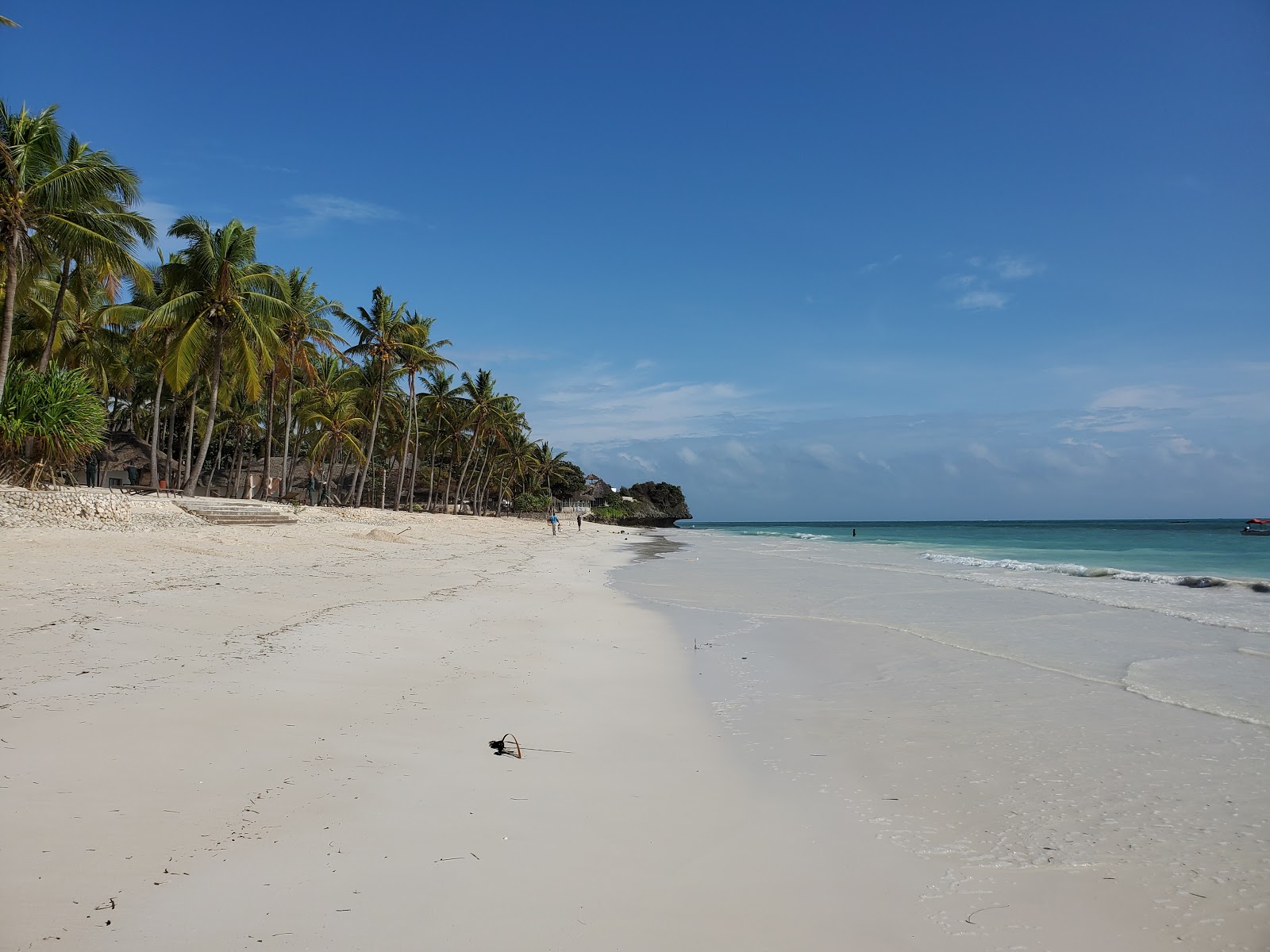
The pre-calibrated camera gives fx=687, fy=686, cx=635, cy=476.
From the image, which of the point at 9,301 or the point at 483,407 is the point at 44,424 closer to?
the point at 9,301

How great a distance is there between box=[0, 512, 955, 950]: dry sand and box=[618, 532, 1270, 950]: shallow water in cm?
56

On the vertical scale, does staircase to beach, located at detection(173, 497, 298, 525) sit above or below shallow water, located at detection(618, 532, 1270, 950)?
above

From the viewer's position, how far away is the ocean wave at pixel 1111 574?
17.6 meters

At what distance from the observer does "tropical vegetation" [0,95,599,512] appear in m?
16.4

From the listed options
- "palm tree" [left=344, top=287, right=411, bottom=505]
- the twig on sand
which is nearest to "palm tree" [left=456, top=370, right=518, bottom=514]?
"palm tree" [left=344, top=287, right=411, bottom=505]

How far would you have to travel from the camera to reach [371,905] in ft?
8.52

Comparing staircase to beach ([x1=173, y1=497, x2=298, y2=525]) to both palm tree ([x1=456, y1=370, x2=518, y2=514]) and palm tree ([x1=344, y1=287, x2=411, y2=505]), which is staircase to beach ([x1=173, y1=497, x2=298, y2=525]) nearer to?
palm tree ([x1=344, y1=287, x2=411, y2=505])

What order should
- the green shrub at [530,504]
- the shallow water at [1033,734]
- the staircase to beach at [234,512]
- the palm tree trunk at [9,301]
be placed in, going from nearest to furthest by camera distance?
1. the shallow water at [1033,734]
2. the palm tree trunk at [9,301]
3. the staircase to beach at [234,512]
4. the green shrub at [530,504]

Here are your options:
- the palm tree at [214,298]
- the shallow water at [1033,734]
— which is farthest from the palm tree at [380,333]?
the shallow water at [1033,734]

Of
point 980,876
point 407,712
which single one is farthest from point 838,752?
point 407,712

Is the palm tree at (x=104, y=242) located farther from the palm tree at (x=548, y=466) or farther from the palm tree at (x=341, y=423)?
the palm tree at (x=548, y=466)

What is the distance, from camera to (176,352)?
22.7m

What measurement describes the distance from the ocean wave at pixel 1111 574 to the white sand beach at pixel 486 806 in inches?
632

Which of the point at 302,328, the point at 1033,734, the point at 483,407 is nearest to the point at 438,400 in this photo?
the point at 483,407
